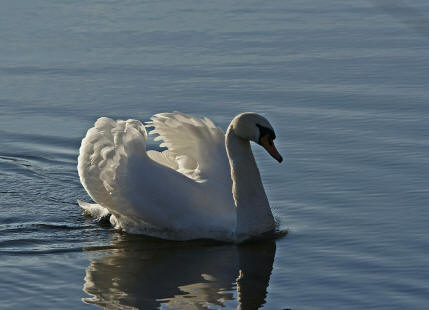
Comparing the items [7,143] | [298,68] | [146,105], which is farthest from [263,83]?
[7,143]

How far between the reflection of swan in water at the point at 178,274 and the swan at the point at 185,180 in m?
0.19

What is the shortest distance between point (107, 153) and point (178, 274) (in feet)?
6.04

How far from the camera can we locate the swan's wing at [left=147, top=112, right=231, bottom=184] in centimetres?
962

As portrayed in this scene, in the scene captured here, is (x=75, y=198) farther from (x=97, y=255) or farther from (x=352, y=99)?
(x=352, y=99)

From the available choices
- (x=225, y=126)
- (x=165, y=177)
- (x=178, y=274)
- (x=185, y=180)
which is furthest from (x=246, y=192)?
(x=225, y=126)

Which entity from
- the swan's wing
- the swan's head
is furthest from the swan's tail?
the swan's head

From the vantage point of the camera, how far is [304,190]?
10.1m

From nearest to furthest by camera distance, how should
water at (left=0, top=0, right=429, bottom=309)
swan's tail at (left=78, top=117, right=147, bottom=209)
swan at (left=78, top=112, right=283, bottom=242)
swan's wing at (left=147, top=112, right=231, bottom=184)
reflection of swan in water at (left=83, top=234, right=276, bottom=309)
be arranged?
1. reflection of swan in water at (left=83, top=234, right=276, bottom=309)
2. water at (left=0, top=0, right=429, bottom=309)
3. swan at (left=78, top=112, right=283, bottom=242)
4. swan's tail at (left=78, top=117, right=147, bottom=209)
5. swan's wing at (left=147, top=112, right=231, bottom=184)

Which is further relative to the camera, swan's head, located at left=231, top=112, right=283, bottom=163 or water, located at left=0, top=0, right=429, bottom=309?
swan's head, located at left=231, top=112, right=283, bottom=163

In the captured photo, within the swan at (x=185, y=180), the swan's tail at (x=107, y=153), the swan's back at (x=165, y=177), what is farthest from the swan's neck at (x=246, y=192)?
the swan's tail at (x=107, y=153)

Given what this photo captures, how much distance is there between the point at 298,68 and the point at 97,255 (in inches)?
250

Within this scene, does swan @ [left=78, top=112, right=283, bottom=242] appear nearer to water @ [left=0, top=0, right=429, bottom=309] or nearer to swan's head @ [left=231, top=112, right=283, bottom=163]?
swan's head @ [left=231, top=112, right=283, bottom=163]

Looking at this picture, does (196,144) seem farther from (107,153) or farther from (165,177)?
(107,153)

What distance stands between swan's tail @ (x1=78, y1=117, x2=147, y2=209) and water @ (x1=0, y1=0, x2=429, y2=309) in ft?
1.33
